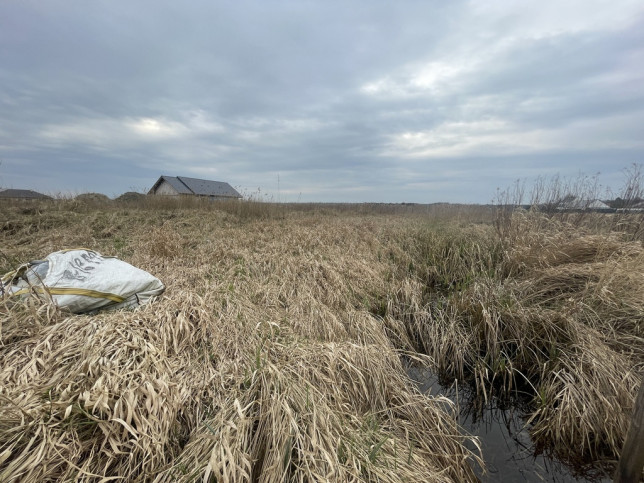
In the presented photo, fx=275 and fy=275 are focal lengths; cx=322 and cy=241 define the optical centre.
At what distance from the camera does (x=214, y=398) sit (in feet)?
6.59

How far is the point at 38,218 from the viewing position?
280 inches

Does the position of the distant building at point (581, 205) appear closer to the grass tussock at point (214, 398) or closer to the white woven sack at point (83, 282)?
the grass tussock at point (214, 398)

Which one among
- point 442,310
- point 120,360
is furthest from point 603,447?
point 120,360

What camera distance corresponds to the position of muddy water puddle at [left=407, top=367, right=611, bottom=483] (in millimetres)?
2107

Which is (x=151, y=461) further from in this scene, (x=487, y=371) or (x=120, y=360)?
(x=487, y=371)

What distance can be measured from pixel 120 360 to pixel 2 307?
119 centimetres

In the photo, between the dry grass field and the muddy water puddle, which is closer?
the dry grass field

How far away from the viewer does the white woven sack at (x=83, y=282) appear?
2475 millimetres

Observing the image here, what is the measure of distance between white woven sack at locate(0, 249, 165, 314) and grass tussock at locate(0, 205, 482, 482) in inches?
6.4

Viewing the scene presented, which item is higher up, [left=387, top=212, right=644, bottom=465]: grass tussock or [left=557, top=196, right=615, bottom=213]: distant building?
[left=557, top=196, right=615, bottom=213]: distant building

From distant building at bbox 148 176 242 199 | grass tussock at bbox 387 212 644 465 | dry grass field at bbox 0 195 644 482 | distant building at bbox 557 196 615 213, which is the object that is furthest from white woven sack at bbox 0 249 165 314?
distant building at bbox 148 176 242 199

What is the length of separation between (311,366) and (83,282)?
231cm

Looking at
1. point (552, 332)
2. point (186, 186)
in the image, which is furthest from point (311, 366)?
point (186, 186)

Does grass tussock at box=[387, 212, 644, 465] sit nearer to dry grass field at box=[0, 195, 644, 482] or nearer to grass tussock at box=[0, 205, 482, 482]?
dry grass field at box=[0, 195, 644, 482]
